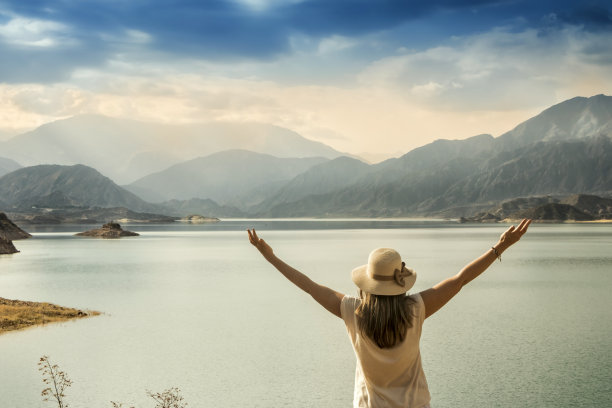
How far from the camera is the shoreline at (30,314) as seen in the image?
25.2m

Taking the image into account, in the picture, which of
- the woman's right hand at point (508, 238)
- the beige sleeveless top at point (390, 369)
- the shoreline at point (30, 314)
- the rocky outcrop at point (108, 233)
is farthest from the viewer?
the rocky outcrop at point (108, 233)

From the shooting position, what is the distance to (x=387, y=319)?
4.63 m

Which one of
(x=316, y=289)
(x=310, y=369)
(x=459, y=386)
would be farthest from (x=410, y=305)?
(x=310, y=369)

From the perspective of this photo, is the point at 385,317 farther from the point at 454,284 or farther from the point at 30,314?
the point at 30,314

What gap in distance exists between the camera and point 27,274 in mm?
50500

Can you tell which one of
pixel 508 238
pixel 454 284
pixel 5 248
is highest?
pixel 508 238

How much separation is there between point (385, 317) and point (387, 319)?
0.02 m

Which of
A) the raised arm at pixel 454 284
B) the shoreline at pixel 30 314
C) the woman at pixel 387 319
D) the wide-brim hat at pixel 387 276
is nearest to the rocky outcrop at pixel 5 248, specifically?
the shoreline at pixel 30 314

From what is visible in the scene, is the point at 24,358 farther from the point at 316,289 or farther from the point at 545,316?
the point at 545,316

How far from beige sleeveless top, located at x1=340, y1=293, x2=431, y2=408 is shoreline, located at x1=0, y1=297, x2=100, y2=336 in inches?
893

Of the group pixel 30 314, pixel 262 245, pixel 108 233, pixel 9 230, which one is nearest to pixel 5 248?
pixel 9 230

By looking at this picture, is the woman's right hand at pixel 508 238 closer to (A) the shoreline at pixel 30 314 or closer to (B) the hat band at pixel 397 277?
(B) the hat band at pixel 397 277

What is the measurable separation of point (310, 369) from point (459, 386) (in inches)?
173

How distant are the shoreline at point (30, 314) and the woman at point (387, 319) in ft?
74.5
